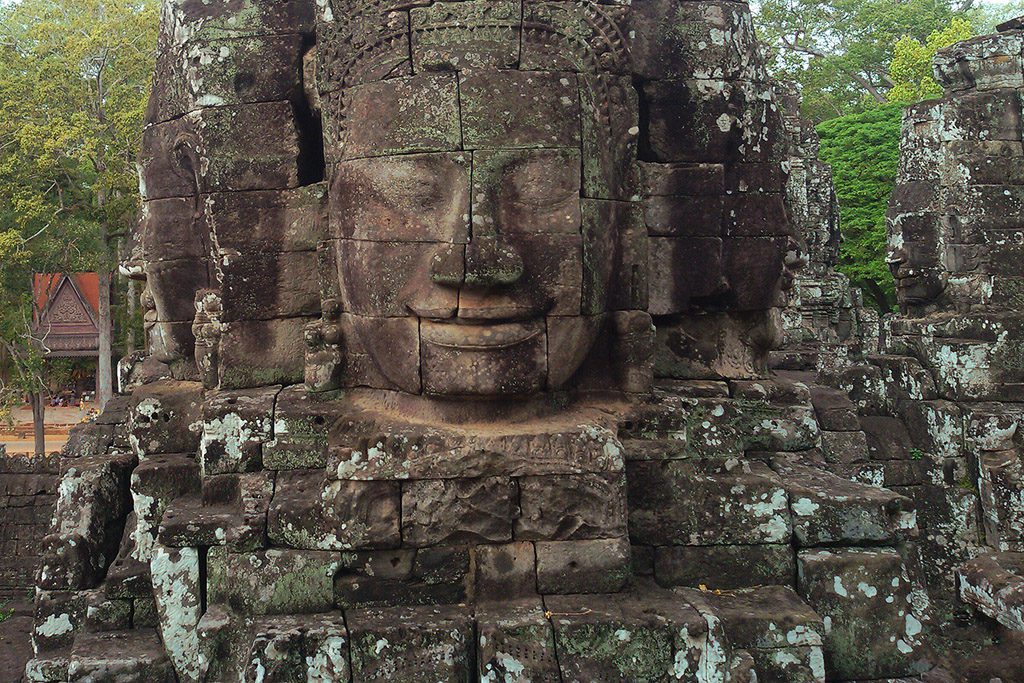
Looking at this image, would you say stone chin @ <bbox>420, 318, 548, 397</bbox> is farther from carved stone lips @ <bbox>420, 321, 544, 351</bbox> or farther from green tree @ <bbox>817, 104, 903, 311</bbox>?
green tree @ <bbox>817, 104, 903, 311</bbox>

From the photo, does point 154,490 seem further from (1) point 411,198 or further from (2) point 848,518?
(2) point 848,518

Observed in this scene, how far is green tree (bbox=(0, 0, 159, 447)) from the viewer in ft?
62.7

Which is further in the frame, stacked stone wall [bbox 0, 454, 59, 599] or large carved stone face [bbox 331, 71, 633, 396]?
stacked stone wall [bbox 0, 454, 59, 599]

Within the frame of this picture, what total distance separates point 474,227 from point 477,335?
1.56 feet

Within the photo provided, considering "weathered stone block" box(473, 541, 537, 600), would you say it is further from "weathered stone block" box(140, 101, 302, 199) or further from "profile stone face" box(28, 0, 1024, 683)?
"weathered stone block" box(140, 101, 302, 199)

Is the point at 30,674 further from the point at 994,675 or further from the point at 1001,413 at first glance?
the point at 1001,413

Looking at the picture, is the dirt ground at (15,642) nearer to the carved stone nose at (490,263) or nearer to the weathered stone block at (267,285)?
the weathered stone block at (267,285)

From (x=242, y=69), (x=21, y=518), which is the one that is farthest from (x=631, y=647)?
(x=21, y=518)

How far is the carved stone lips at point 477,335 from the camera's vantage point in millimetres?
3912

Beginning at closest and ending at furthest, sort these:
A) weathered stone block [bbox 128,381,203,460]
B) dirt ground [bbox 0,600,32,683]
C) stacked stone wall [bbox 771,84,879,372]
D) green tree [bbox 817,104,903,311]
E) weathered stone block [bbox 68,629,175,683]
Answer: weathered stone block [bbox 68,629,175,683] → weathered stone block [bbox 128,381,203,460] → dirt ground [bbox 0,600,32,683] → stacked stone wall [bbox 771,84,879,372] → green tree [bbox 817,104,903,311]

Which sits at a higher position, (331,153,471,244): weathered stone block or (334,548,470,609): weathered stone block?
(331,153,471,244): weathered stone block

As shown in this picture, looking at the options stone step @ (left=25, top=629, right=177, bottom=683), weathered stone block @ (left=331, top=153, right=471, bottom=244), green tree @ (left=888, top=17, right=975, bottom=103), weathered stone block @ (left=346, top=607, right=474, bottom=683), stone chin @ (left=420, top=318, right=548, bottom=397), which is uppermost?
green tree @ (left=888, top=17, right=975, bottom=103)

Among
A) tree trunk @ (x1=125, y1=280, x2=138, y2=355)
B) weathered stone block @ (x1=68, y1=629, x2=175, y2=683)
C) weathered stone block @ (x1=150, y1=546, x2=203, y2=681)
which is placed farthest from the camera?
tree trunk @ (x1=125, y1=280, x2=138, y2=355)

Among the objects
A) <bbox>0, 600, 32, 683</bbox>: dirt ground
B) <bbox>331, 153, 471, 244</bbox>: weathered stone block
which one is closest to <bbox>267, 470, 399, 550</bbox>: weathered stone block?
<bbox>331, 153, 471, 244</bbox>: weathered stone block
